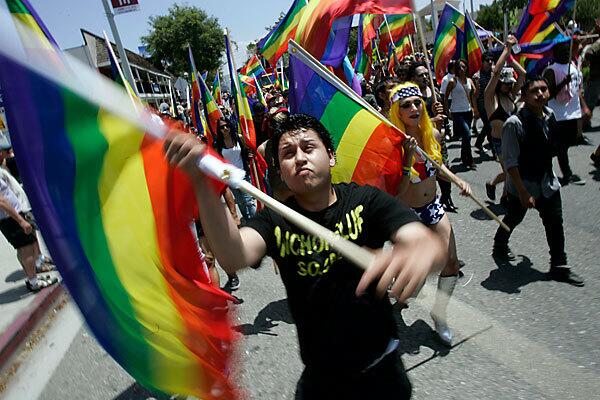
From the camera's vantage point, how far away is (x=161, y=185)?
177 centimetres

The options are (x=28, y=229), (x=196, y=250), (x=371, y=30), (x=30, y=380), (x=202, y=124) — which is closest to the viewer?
(x=196, y=250)

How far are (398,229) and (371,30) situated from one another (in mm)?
6917

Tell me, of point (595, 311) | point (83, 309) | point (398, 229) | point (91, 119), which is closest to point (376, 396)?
point (398, 229)

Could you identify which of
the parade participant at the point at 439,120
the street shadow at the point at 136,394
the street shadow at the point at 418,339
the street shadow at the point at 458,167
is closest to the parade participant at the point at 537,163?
the parade participant at the point at 439,120

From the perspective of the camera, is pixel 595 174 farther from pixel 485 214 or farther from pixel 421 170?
pixel 421 170

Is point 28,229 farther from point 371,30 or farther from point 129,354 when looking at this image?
point 371,30

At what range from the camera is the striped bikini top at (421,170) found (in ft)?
11.6

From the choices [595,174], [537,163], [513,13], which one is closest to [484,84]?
[595,174]

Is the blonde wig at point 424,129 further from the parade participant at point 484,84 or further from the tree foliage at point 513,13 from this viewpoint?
the tree foliage at point 513,13

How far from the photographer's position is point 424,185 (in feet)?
11.6

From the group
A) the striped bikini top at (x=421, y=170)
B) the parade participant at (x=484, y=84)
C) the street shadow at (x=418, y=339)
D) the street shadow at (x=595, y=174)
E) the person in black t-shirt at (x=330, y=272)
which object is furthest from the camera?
the parade participant at (x=484, y=84)

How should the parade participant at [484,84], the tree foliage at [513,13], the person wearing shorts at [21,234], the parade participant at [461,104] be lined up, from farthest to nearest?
the tree foliage at [513,13], the parade participant at [484,84], the parade participant at [461,104], the person wearing shorts at [21,234]

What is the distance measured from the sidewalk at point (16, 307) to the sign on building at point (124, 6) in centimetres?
641

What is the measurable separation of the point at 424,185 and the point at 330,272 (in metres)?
2.01
